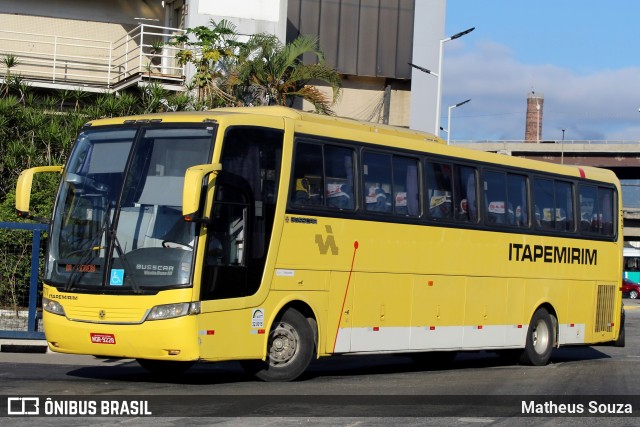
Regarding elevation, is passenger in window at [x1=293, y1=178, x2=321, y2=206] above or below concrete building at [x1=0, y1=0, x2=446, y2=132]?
below

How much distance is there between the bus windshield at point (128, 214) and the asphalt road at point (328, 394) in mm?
1336

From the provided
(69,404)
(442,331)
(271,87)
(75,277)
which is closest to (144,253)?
(75,277)

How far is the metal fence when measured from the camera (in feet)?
61.3

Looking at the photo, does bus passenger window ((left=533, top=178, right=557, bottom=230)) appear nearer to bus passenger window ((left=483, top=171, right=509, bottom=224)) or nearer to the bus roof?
the bus roof

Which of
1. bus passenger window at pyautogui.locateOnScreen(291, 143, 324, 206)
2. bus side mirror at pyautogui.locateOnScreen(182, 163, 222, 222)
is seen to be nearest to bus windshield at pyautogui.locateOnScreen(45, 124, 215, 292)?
bus side mirror at pyautogui.locateOnScreen(182, 163, 222, 222)

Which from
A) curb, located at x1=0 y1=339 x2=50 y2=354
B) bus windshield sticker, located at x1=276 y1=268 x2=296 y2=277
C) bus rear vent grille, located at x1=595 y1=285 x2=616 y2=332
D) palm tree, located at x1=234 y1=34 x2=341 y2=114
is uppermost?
palm tree, located at x1=234 y1=34 x2=341 y2=114

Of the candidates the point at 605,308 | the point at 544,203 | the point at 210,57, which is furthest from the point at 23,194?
the point at 210,57

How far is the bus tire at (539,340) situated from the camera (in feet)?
65.2

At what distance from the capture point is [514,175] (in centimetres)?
1947

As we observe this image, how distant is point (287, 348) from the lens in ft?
48.2

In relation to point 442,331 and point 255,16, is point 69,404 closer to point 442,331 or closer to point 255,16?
point 442,331

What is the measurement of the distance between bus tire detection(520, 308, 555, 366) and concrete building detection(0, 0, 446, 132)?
13.9 m

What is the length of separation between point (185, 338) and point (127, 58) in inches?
820

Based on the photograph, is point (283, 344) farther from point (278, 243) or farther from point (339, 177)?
point (339, 177)
